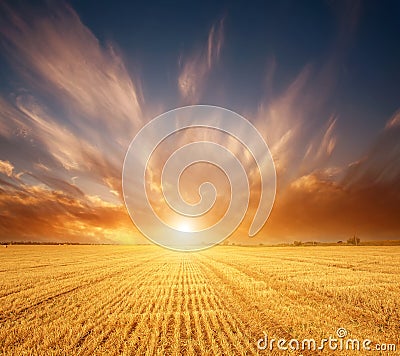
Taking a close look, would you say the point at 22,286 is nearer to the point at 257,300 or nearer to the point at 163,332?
the point at 163,332

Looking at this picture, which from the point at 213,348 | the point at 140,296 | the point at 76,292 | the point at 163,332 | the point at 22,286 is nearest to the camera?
the point at 213,348

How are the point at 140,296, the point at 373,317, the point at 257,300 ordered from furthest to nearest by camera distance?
1. the point at 140,296
2. the point at 257,300
3. the point at 373,317

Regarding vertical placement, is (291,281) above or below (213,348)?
above

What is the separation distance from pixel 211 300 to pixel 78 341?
18.2ft

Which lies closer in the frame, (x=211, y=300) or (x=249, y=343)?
(x=249, y=343)

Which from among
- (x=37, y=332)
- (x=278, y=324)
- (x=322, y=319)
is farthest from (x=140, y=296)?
(x=322, y=319)

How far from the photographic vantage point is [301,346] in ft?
21.1

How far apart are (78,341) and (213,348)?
3.54 metres
